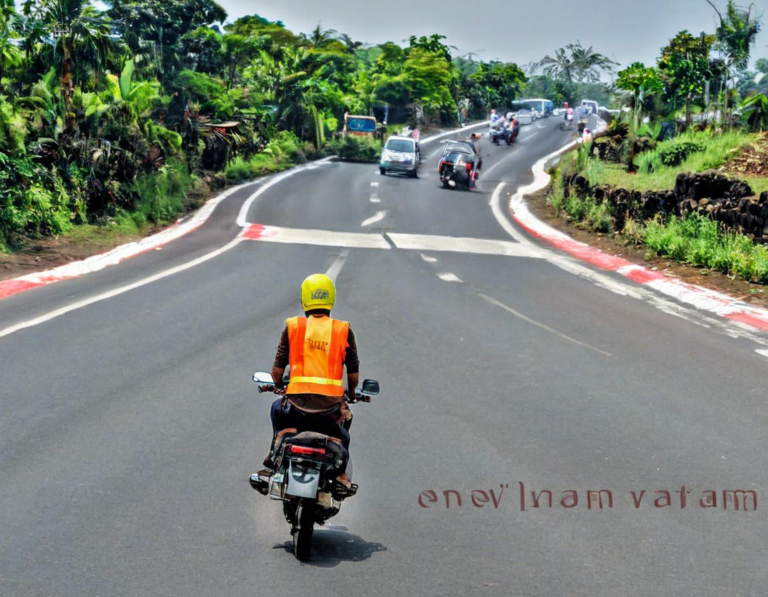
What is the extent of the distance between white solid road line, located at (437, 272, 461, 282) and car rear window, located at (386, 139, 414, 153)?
2480 cm

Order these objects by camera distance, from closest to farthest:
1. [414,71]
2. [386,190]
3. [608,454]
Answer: [608,454] → [386,190] → [414,71]

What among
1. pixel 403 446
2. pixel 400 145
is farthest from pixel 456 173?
pixel 403 446

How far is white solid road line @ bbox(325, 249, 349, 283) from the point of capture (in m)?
15.9

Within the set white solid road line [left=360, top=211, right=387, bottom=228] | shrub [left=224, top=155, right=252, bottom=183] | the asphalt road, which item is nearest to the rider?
the asphalt road

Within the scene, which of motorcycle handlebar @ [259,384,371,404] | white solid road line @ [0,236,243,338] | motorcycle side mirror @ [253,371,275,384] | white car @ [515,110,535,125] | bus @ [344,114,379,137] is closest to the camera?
motorcycle side mirror @ [253,371,275,384]

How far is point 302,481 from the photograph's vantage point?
5.22 m

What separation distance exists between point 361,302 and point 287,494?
8240 millimetres

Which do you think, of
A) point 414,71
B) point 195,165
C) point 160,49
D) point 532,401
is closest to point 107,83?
point 195,165

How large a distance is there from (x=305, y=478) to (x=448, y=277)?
11167 mm

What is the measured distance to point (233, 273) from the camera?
1569cm

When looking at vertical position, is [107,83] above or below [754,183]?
above

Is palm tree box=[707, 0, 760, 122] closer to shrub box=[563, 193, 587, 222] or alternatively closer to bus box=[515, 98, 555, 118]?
shrub box=[563, 193, 587, 222]

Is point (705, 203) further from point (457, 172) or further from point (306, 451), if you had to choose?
point (457, 172)

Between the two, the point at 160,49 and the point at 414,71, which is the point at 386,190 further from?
the point at 414,71
